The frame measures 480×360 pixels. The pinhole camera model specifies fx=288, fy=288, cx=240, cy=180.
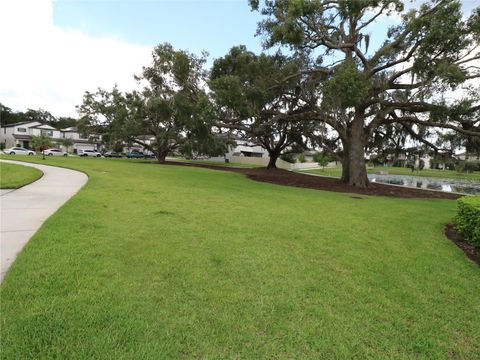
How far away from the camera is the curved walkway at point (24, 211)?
403cm

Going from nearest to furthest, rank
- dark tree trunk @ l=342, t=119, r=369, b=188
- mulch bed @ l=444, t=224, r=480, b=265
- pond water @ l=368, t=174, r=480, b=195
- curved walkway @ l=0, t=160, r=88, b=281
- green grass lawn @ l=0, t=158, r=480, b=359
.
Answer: green grass lawn @ l=0, t=158, r=480, b=359, curved walkway @ l=0, t=160, r=88, b=281, mulch bed @ l=444, t=224, r=480, b=265, dark tree trunk @ l=342, t=119, r=369, b=188, pond water @ l=368, t=174, r=480, b=195

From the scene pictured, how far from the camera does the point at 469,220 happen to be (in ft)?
18.4

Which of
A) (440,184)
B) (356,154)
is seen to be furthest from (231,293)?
(440,184)

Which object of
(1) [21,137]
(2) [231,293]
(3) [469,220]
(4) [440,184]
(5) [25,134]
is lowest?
(4) [440,184]

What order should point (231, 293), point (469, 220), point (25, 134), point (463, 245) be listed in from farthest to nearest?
point (25, 134), point (469, 220), point (463, 245), point (231, 293)

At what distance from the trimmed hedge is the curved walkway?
23.8 feet

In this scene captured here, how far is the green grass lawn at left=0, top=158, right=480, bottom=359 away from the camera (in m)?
2.36

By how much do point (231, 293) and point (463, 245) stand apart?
494cm

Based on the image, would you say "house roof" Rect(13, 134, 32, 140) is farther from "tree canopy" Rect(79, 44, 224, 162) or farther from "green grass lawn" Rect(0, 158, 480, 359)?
Result: "green grass lawn" Rect(0, 158, 480, 359)

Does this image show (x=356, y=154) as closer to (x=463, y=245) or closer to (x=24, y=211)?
(x=463, y=245)

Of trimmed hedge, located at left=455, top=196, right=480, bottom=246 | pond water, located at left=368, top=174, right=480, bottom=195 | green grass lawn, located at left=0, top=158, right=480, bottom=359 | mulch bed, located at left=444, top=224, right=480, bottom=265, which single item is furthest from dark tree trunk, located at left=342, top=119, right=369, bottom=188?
green grass lawn, located at left=0, top=158, right=480, bottom=359

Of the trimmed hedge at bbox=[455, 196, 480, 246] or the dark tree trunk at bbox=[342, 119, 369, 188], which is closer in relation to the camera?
the trimmed hedge at bbox=[455, 196, 480, 246]

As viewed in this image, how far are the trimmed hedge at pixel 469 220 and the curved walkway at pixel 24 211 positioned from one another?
725 centimetres

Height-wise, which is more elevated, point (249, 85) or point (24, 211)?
point (249, 85)
